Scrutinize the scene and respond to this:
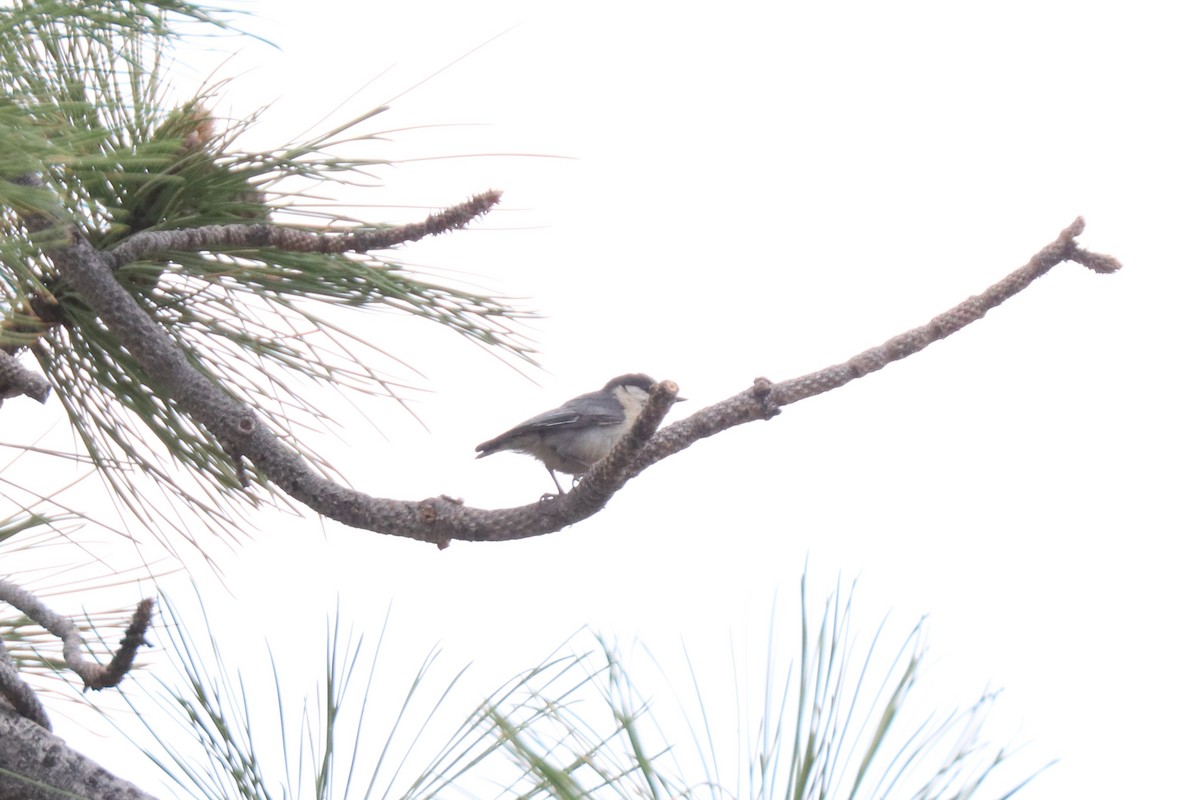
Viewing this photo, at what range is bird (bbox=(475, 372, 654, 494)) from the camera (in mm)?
3656

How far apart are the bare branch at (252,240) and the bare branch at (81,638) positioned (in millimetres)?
449

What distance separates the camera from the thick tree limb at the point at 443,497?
1.36m

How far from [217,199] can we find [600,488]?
78cm

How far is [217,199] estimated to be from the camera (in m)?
1.81

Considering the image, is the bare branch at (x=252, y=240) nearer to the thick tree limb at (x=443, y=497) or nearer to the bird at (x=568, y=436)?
the thick tree limb at (x=443, y=497)

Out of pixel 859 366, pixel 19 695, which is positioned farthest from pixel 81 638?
pixel 859 366

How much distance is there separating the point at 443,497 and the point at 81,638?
20.2 inches

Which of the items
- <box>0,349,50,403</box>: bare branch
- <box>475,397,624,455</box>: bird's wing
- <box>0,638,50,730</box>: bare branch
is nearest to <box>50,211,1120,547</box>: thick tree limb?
<box>0,349,50,403</box>: bare branch

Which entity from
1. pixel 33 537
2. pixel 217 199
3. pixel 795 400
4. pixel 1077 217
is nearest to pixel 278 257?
pixel 217 199

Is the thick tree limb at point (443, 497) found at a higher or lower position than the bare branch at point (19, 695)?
→ higher

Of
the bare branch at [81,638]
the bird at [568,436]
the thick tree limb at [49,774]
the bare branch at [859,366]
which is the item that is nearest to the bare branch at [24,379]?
the bare branch at [81,638]

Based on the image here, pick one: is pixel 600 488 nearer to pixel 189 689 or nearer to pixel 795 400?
pixel 795 400

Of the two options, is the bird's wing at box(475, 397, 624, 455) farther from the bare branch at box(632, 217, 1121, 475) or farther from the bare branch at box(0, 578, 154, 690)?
the bare branch at box(632, 217, 1121, 475)

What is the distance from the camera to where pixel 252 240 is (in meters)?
1.72
